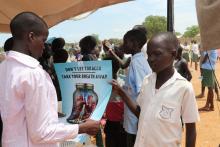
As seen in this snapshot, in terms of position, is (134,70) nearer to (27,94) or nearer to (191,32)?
(27,94)

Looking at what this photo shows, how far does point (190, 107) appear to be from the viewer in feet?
7.59

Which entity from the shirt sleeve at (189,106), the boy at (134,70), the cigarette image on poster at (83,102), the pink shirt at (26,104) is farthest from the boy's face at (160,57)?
the boy at (134,70)

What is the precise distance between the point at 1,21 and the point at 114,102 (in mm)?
2392

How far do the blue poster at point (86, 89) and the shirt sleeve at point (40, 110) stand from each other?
1.89ft

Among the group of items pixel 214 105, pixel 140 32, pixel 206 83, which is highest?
pixel 140 32

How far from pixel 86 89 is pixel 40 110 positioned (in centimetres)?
79

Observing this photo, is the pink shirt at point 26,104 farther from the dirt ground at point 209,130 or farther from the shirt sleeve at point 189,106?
the dirt ground at point 209,130

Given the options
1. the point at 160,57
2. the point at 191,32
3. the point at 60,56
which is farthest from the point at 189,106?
the point at 191,32

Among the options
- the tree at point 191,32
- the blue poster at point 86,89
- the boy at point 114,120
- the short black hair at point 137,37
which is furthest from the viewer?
the tree at point 191,32

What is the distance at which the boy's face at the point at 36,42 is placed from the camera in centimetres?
192

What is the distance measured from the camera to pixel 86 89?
263 cm

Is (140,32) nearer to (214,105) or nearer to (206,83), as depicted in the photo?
(206,83)

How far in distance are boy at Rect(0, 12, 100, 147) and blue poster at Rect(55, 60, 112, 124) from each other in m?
0.61

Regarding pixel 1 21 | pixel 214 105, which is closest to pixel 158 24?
pixel 214 105
